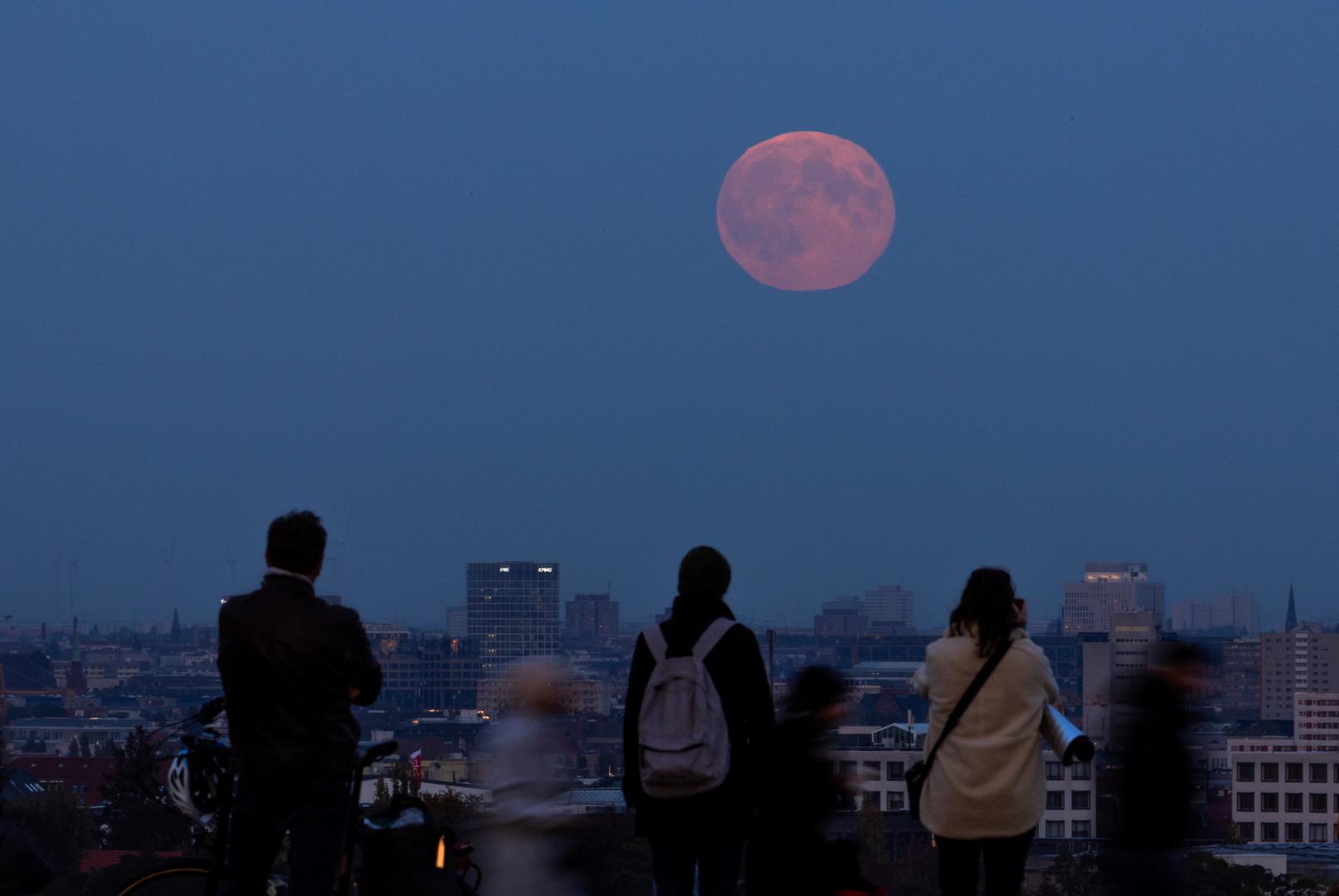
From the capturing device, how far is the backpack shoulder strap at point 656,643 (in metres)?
5.84

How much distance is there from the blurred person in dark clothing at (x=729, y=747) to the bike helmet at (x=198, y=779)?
1400 mm

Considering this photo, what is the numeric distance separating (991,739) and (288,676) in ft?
8.16

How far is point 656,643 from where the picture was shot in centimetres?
587

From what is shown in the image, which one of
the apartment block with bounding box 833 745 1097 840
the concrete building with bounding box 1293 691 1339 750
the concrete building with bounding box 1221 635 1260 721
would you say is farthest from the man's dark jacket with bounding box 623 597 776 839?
Result: the concrete building with bounding box 1221 635 1260 721

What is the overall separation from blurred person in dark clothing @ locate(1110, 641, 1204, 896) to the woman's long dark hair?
36.1 inches

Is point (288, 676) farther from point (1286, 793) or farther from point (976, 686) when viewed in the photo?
point (1286, 793)

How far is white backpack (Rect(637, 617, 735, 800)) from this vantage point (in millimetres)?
5746

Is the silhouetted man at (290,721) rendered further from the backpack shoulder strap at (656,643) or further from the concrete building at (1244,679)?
the concrete building at (1244,679)

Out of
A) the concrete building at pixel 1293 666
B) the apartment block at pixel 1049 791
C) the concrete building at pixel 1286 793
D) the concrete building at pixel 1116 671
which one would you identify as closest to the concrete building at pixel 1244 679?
the concrete building at pixel 1293 666

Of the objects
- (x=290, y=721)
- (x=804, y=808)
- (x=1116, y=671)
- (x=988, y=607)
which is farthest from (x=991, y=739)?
(x=290, y=721)

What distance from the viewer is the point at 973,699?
600 cm

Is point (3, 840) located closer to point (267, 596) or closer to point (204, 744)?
point (204, 744)

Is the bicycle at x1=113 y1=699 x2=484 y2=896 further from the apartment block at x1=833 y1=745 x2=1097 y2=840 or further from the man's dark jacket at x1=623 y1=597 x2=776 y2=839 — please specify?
the apartment block at x1=833 y1=745 x2=1097 y2=840

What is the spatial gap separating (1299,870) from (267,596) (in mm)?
7603
